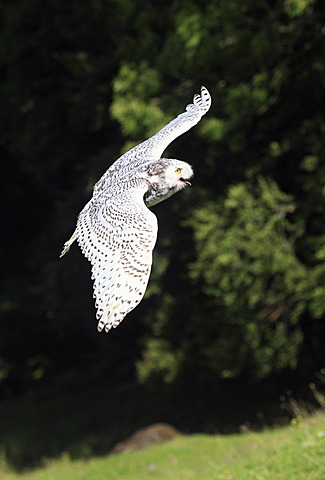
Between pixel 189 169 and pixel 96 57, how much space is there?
1417 centimetres

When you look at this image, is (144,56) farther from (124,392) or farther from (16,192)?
(124,392)

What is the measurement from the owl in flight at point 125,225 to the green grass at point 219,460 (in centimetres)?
264

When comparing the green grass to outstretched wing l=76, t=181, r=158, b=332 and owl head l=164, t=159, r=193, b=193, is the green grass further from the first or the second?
outstretched wing l=76, t=181, r=158, b=332

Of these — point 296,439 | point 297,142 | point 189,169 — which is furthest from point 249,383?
point 189,169

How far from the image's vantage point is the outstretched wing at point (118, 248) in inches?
200

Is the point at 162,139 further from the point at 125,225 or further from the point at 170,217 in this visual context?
the point at 170,217

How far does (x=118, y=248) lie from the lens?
571 cm

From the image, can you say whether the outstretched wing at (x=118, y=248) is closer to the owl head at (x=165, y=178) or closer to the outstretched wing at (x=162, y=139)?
the owl head at (x=165, y=178)

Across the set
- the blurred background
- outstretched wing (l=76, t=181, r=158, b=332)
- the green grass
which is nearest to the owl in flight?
outstretched wing (l=76, t=181, r=158, b=332)

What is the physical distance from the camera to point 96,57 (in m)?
20.2

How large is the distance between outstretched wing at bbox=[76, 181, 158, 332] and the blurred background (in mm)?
6161

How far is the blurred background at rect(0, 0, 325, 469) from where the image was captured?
14.1m

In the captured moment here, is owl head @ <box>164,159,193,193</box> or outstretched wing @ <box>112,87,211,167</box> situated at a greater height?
outstretched wing @ <box>112,87,211,167</box>

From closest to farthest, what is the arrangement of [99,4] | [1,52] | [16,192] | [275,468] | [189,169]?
1. [189,169]
2. [275,468]
3. [99,4]
4. [1,52]
5. [16,192]
